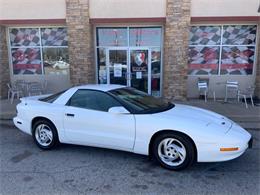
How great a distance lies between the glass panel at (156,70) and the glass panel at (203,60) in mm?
1310

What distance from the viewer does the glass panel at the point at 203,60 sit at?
991 cm

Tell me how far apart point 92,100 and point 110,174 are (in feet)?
4.68

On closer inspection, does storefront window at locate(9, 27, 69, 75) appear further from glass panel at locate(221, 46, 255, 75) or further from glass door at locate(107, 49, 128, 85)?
glass panel at locate(221, 46, 255, 75)

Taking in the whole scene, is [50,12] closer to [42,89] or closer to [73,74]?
[73,74]

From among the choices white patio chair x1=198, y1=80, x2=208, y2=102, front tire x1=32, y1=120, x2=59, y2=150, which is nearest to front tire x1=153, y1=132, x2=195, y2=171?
front tire x1=32, y1=120, x2=59, y2=150

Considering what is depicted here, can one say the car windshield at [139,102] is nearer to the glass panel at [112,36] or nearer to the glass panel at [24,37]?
the glass panel at [112,36]

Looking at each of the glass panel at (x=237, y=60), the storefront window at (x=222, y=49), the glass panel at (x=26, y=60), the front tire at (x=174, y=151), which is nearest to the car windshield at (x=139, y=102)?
the front tire at (x=174, y=151)

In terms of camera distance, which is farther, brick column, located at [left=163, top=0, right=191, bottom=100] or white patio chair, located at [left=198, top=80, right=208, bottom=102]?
white patio chair, located at [left=198, top=80, right=208, bottom=102]

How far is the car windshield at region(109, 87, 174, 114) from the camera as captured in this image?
4111 mm

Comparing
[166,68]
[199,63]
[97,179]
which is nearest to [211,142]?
[97,179]

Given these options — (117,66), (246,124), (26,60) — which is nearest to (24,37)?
(26,60)

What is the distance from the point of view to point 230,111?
773cm

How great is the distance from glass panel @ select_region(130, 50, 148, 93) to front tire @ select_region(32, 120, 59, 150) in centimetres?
591

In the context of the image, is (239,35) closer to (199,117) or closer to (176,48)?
(176,48)
